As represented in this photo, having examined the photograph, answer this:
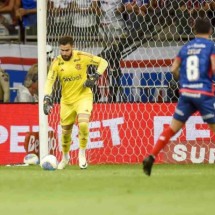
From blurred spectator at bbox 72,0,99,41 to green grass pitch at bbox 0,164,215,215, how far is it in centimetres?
389

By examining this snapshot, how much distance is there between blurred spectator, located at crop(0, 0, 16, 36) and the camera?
2045 cm

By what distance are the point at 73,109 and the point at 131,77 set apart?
7.56 ft

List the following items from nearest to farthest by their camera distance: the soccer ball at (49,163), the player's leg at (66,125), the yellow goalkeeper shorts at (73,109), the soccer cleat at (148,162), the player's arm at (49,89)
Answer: the soccer cleat at (148,162) → the soccer ball at (49,163) → the player's arm at (49,89) → the yellow goalkeeper shorts at (73,109) → the player's leg at (66,125)

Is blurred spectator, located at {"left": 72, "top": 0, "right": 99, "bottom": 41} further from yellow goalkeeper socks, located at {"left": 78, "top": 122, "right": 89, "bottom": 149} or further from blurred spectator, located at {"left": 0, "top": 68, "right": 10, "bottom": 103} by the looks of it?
yellow goalkeeper socks, located at {"left": 78, "top": 122, "right": 89, "bottom": 149}

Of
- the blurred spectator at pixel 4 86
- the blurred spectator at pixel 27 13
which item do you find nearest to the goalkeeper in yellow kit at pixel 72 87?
the blurred spectator at pixel 4 86

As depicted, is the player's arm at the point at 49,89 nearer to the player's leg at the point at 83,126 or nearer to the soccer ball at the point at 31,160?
the player's leg at the point at 83,126

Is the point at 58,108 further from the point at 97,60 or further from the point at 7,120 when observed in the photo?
the point at 97,60

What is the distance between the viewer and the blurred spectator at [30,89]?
18469 mm

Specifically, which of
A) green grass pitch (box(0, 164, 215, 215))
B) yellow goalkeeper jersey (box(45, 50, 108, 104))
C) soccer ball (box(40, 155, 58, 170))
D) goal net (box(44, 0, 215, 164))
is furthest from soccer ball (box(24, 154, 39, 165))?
green grass pitch (box(0, 164, 215, 215))

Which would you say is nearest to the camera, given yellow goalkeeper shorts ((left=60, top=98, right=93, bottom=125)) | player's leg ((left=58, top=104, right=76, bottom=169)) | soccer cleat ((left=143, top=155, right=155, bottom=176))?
soccer cleat ((left=143, top=155, right=155, bottom=176))

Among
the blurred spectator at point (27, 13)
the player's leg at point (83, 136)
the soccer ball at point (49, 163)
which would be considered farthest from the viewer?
the blurred spectator at point (27, 13)

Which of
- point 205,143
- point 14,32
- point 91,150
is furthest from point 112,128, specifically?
point 14,32

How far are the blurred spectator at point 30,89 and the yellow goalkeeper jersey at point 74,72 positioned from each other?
267 centimetres

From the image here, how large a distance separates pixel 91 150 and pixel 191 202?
8260 mm
